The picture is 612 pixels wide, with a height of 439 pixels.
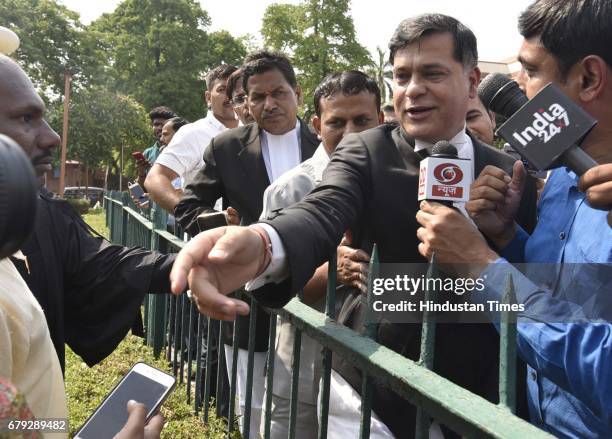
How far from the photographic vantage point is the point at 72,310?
8.26 ft

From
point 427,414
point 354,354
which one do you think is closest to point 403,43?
point 354,354

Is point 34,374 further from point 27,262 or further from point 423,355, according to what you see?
point 423,355

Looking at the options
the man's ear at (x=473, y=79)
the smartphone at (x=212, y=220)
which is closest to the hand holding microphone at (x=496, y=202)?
the man's ear at (x=473, y=79)

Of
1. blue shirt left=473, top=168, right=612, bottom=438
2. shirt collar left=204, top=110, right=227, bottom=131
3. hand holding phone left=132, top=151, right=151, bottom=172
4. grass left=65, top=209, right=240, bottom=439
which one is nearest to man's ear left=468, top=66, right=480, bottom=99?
blue shirt left=473, top=168, right=612, bottom=438

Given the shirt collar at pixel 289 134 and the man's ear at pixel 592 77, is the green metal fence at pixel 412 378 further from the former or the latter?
the shirt collar at pixel 289 134

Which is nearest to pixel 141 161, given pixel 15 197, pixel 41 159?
pixel 41 159

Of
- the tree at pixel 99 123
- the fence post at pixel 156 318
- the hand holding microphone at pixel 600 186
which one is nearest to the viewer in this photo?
the hand holding microphone at pixel 600 186

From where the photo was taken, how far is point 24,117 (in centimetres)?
200

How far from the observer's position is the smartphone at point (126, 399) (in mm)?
1838

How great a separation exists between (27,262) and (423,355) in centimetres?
137

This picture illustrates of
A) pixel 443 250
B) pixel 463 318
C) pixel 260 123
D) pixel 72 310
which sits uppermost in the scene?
pixel 260 123

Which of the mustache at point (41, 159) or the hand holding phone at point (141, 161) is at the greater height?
the mustache at point (41, 159)

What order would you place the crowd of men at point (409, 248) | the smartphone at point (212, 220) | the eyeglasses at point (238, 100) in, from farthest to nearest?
the eyeglasses at point (238, 100), the smartphone at point (212, 220), the crowd of men at point (409, 248)

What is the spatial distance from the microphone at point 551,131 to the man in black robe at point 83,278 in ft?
4.65
